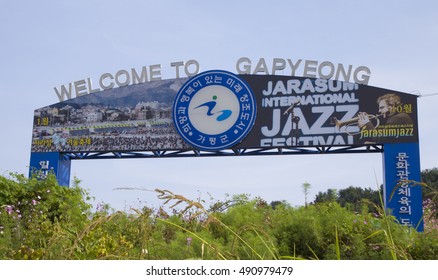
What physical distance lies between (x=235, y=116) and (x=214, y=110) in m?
0.88

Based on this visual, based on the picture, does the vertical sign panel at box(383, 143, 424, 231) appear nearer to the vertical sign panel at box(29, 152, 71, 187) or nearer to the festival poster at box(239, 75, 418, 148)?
the festival poster at box(239, 75, 418, 148)

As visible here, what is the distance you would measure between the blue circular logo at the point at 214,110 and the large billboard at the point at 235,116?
4 cm

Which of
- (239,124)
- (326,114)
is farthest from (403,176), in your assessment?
(239,124)

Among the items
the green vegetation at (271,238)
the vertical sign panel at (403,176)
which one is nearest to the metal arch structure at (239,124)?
the vertical sign panel at (403,176)

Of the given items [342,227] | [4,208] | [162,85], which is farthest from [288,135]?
[342,227]

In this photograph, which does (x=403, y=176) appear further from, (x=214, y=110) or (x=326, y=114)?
(x=214, y=110)

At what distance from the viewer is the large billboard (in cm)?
1905

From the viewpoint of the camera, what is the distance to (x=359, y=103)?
19.3m

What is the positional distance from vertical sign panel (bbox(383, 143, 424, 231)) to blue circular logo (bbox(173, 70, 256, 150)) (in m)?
5.36

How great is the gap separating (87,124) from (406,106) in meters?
13.0

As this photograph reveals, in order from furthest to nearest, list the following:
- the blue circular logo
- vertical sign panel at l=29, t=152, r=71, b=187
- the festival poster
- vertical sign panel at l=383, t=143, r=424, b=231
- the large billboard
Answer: vertical sign panel at l=29, t=152, r=71, b=187 → the blue circular logo → the large billboard → the festival poster → vertical sign panel at l=383, t=143, r=424, b=231

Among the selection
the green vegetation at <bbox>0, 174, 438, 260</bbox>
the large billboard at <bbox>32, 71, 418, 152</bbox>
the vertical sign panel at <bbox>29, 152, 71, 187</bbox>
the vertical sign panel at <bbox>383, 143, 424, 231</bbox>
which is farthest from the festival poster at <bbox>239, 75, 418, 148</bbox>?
the green vegetation at <bbox>0, 174, 438, 260</bbox>
